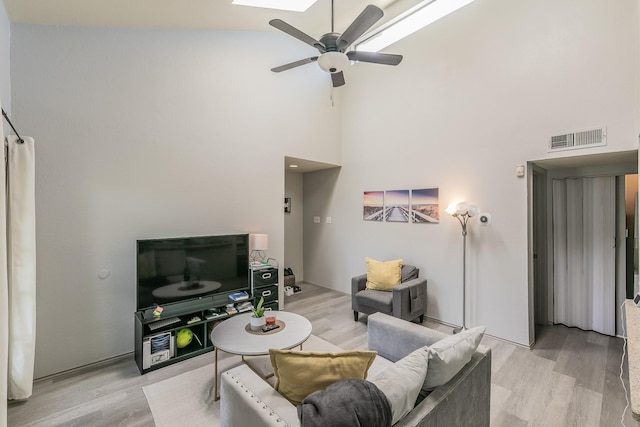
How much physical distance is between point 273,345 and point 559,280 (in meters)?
3.83

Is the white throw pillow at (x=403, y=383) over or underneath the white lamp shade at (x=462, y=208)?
underneath

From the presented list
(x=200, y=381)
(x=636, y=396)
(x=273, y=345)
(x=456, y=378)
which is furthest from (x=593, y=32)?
(x=200, y=381)

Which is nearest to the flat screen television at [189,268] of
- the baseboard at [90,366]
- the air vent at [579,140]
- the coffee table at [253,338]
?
the baseboard at [90,366]

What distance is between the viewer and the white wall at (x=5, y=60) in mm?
2219

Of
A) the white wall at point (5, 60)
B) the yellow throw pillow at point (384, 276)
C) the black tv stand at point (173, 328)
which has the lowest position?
the black tv stand at point (173, 328)

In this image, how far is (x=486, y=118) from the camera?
3451 mm

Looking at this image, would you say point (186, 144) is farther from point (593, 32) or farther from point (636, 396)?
point (593, 32)

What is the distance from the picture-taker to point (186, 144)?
3.36 m

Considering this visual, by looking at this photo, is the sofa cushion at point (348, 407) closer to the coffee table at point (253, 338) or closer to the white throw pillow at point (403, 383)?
the white throw pillow at point (403, 383)

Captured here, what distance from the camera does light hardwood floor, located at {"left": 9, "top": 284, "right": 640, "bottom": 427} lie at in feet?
7.00

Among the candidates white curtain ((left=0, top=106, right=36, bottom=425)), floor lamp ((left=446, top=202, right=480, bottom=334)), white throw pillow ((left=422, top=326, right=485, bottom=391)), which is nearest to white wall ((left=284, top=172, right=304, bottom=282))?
floor lamp ((left=446, top=202, right=480, bottom=334))

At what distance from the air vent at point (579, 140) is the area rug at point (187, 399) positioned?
378 cm

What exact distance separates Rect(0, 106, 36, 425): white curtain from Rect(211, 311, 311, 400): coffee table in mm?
1384

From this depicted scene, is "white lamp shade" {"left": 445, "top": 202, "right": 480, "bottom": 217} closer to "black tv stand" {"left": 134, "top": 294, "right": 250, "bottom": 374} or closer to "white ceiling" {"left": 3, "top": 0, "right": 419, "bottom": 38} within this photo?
"white ceiling" {"left": 3, "top": 0, "right": 419, "bottom": 38}
